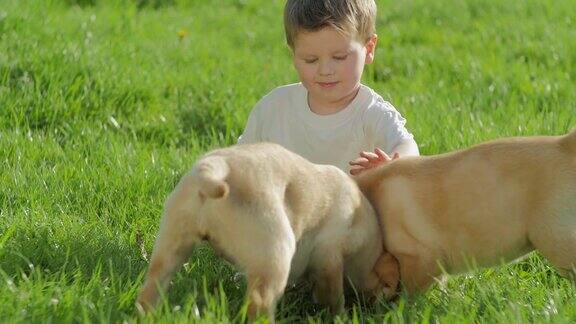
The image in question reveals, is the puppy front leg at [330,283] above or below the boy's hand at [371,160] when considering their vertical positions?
below

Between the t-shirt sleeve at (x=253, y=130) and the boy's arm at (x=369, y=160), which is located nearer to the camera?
the boy's arm at (x=369, y=160)

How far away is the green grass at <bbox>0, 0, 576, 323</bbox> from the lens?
3.81 metres

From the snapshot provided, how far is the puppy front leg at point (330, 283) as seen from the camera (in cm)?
387

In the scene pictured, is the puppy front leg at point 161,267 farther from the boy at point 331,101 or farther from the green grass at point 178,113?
the boy at point 331,101

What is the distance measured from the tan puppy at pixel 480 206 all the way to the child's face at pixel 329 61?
2.72 ft

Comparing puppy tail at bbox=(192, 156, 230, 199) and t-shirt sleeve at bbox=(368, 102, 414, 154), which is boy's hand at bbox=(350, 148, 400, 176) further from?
puppy tail at bbox=(192, 156, 230, 199)

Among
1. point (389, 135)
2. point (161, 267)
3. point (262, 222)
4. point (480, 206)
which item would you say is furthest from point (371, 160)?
point (161, 267)

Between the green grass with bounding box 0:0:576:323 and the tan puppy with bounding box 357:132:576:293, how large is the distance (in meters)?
0.16

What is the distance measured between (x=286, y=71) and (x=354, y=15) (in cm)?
270

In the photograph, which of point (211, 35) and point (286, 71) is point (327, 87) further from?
point (211, 35)

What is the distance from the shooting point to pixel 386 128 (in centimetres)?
498

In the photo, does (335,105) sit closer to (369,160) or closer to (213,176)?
(369,160)

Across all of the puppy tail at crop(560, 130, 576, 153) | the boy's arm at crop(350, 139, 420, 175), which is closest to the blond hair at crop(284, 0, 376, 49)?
the boy's arm at crop(350, 139, 420, 175)

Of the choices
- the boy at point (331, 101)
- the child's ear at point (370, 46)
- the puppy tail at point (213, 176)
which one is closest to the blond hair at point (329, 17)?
the boy at point (331, 101)
